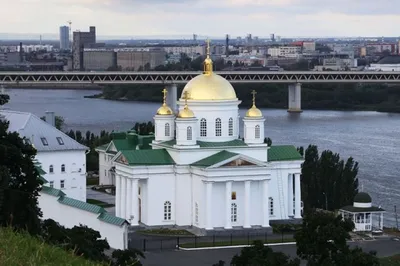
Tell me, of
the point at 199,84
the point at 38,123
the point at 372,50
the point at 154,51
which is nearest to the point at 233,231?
the point at 199,84

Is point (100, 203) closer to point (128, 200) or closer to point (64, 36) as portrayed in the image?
point (128, 200)

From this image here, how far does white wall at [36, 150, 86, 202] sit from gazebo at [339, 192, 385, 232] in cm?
498

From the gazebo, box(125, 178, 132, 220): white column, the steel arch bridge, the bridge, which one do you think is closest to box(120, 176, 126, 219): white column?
box(125, 178, 132, 220): white column

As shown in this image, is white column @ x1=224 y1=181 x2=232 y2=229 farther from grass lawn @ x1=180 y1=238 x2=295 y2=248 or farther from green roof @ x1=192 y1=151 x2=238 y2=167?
grass lawn @ x1=180 y1=238 x2=295 y2=248

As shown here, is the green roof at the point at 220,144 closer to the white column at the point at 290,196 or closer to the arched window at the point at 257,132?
the arched window at the point at 257,132

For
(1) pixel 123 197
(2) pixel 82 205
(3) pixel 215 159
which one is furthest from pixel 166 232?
(2) pixel 82 205

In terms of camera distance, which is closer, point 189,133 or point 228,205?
point 228,205

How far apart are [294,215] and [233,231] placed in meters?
1.70

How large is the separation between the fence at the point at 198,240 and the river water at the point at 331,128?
290 centimetres

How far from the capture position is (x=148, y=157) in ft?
73.0

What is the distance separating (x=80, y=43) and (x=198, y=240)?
4421 inches

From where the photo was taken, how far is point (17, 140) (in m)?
13.3

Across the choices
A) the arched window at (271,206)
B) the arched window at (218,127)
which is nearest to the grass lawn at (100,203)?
the arched window at (218,127)

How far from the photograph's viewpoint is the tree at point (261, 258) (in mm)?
14305
